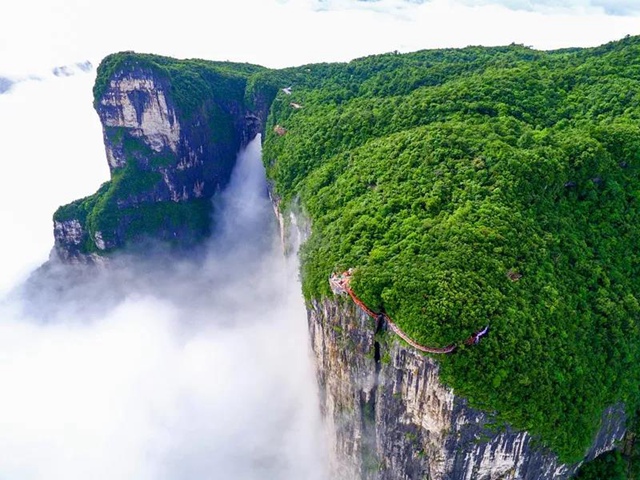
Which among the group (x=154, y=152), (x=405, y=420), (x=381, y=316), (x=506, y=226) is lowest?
(x=405, y=420)

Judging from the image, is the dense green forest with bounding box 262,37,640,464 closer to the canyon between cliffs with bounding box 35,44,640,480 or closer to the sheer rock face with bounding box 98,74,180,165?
the canyon between cliffs with bounding box 35,44,640,480

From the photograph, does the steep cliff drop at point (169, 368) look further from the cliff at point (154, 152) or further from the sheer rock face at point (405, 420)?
the sheer rock face at point (405, 420)

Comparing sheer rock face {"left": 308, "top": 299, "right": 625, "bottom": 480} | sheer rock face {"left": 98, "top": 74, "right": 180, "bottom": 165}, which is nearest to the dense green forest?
sheer rock face {"left": 308, "top": 299, "right": 625, "bottom": 480}

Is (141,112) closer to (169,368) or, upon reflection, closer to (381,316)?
(169,368)

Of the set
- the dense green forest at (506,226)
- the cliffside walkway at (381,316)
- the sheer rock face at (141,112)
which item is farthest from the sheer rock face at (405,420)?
the sheer rock face at (141,112)

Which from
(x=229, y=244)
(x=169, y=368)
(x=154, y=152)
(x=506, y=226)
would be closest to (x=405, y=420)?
(x=506, y=226)

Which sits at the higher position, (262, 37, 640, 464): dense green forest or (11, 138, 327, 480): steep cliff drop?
(262, 37, 640, 464): dense green forest

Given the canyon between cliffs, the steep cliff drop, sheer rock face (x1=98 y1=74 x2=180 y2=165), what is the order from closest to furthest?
1. the canyon between cliffs
2. the steep cliff drop
3. sheer rock face (x1=98 y1=74 x2=180 y2=165)
